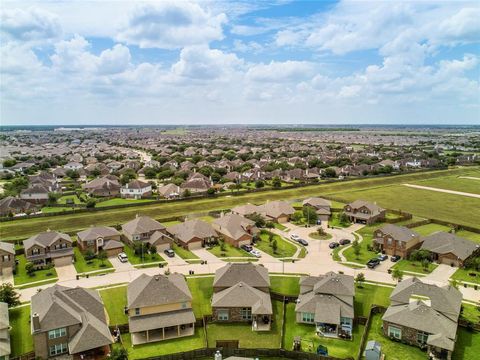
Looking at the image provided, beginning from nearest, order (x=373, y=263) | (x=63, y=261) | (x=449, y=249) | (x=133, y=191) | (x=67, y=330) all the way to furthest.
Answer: (x=67, y=330)
(x=373, y=263)
(x=63, y=261)
(x=449, y=249)
(x=133, y=191)

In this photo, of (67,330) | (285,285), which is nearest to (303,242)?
(285,285)

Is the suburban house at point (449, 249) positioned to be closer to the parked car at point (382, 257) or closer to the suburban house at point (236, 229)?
the parked car at point (382, 257)

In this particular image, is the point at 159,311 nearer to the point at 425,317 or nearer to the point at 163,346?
the point at 163,346

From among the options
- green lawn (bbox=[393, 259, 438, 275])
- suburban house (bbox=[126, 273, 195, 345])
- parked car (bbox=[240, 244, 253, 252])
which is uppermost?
suburban house (bbox=[126, 273, 195, 345])

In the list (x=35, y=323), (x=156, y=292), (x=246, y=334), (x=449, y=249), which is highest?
(x=35, y=323)

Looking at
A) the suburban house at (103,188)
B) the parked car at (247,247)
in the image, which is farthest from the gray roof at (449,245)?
the suburban house at (103,188)

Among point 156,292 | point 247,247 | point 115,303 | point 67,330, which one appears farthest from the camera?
point 247,247

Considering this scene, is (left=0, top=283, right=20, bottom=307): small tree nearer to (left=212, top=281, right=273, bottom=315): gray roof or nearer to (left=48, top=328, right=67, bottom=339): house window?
(left=48, top=328, right=67, bottom=339): house window

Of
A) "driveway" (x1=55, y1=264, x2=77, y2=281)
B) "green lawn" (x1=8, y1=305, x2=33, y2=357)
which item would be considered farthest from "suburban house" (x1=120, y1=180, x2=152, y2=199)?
"green lawn" (x1=8, y1=305, x2=33, y2=357)
